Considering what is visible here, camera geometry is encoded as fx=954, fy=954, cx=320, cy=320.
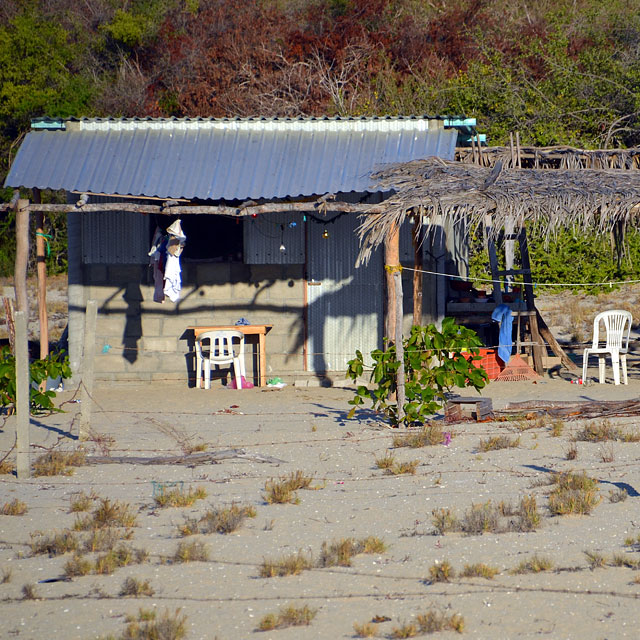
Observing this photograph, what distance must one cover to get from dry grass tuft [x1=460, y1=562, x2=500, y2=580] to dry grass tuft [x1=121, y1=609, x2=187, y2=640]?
5.48 ft

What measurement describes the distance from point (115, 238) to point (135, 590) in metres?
8.40

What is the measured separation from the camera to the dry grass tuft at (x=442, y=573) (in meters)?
5.54

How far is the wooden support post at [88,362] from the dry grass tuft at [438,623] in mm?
4881

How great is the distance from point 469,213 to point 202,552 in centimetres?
613

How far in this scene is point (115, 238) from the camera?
13172 mm

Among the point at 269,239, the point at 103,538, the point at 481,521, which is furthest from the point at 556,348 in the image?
the point at 103,538

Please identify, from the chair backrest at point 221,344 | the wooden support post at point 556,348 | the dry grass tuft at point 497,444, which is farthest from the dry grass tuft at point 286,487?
the wooden support post at point 556,348

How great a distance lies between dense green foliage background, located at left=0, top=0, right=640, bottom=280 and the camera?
75.0ft

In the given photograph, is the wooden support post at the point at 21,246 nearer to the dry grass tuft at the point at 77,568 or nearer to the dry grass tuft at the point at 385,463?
the dry grass tuft at the point at 385,463

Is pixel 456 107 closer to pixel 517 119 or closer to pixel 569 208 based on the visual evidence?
pixel 517 119

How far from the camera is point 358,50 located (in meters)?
27.9

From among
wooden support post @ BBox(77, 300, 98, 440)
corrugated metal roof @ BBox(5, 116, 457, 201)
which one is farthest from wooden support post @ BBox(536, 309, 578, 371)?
wooden support post @ BBox(77, 300, 98, 440)

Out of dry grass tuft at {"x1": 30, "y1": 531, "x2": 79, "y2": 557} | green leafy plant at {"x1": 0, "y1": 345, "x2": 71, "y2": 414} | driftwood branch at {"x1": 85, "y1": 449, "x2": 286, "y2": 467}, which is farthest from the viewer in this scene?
green leafy plant at {"x1": 0, "y1": 345, "x2": 71, "y2": 414}

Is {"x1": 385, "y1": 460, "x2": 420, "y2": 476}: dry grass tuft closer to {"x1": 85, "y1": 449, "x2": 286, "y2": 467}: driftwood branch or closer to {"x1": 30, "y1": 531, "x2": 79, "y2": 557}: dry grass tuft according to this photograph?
{"x1": 85, "y1": 449, "x2": 286, "y2": 467}: driftwood branch
